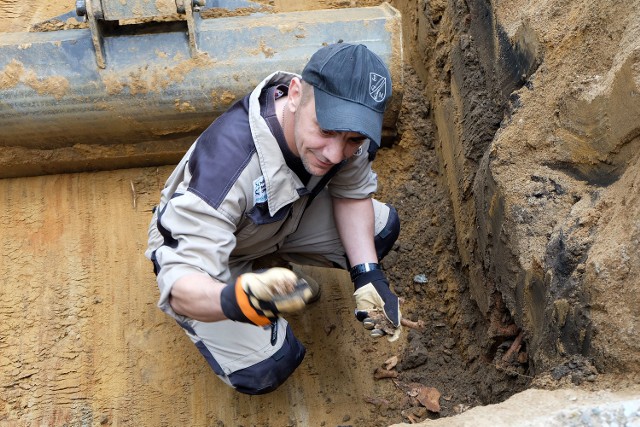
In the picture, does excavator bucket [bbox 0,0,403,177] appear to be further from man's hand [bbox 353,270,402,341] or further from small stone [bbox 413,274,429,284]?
man's hand [bbox 353,270,402,341]

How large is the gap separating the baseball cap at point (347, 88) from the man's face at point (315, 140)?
42 millimetres

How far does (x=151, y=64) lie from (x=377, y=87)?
→ 144 centimetres

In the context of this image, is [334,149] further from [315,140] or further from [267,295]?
[267,295]

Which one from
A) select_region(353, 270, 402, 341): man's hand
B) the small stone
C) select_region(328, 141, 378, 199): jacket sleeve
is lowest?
the small stone

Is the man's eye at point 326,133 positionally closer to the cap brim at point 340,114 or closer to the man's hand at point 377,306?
the cap brim at point 340,114

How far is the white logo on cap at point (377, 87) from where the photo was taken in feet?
7.75

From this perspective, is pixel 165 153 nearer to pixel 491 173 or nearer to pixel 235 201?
pixel 235 201

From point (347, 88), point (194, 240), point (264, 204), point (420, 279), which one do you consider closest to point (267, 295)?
point (194, 240)

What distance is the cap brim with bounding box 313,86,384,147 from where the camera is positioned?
2.29 metres

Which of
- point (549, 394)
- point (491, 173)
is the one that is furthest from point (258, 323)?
point (491, 173)

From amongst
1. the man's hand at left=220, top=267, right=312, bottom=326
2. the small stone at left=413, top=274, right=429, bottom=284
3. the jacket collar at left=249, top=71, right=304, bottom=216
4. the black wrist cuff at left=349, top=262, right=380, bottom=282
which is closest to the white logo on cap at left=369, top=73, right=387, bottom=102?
the jacket collar at left=249, top=71, right=304, bottom=216

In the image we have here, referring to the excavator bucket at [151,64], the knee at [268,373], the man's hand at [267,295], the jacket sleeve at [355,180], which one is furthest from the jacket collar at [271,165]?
the excavator bucket at [151,64]

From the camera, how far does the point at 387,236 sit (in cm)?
318

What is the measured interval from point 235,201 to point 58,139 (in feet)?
5.20
